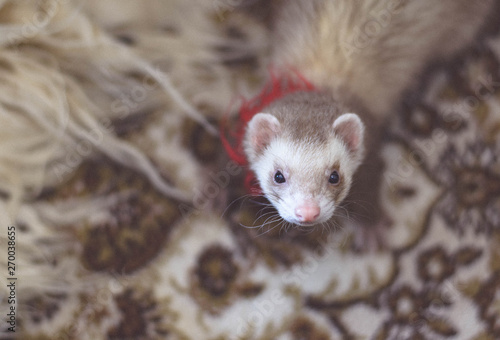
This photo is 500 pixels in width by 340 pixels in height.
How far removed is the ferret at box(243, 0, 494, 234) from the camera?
1116 mm

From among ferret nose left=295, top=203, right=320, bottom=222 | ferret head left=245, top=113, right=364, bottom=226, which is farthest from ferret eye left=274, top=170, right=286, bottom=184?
ferret nose left=295, top=203, right=320, bottom=222

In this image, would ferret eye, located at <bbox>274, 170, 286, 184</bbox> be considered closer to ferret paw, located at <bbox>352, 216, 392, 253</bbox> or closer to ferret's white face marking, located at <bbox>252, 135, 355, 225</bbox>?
ferret's white face marking, located at <bbox>252, 135, 355, 225</bbox>

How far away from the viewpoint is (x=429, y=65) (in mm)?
1425

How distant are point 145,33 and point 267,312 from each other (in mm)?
932

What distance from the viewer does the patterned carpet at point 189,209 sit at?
1.33 meters

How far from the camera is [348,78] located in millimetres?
1323

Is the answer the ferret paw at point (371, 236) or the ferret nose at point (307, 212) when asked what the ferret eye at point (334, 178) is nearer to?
the ferret nose at point (307, 212)

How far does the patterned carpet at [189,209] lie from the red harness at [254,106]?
0.06m

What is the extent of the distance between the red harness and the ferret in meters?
0.04

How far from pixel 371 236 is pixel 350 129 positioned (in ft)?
1.36

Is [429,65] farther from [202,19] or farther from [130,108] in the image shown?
[130,108]

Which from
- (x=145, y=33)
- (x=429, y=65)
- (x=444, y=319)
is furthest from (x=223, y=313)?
(x=429, y=65)

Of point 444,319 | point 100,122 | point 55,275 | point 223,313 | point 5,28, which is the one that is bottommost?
point 444,319

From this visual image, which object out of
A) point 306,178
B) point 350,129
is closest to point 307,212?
point 306,178
